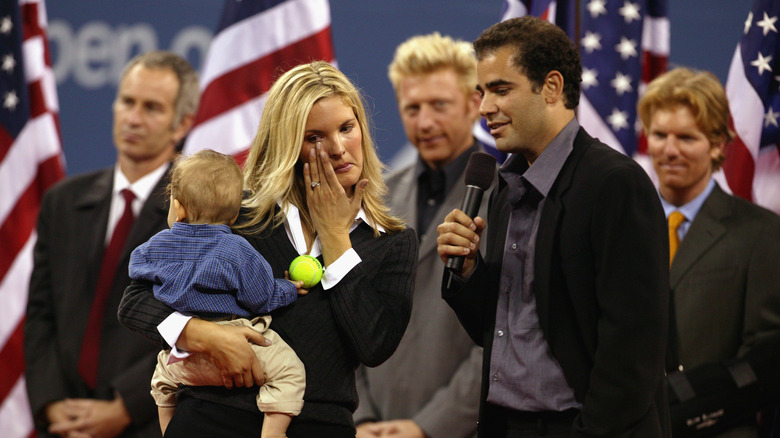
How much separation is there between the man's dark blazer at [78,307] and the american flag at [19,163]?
476 mm

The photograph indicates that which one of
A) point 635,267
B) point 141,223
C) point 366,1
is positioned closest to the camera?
point 635,267

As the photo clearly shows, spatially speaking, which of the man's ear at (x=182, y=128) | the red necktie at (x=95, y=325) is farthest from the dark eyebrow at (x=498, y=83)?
the man's ear at (x=182, y=128)

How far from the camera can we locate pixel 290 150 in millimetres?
2172

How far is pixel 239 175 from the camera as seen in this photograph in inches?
82.0

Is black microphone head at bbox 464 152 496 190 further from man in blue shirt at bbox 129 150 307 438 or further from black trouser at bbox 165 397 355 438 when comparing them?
black trouser at bbox 165 397 355 438

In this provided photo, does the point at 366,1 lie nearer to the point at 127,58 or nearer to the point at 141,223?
the point at 127,58

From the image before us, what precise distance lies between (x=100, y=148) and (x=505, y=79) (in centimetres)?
426

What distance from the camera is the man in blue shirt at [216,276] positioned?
199 cm

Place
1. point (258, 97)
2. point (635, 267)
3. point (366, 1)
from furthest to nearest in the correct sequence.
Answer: point (366, 1) → point (258, 97) → point (635, 267)

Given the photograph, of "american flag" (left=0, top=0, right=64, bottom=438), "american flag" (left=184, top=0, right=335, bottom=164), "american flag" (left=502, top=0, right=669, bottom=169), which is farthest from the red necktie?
"american flag" (left=502, top=0, right=669, bottom=169)

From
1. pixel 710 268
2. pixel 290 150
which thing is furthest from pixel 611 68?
pixel 290 150

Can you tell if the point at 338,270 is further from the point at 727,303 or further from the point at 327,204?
the point at 727,303

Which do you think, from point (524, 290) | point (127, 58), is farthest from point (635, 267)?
point (127, 58)

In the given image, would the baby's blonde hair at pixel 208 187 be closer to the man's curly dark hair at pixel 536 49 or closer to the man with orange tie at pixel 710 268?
the man's curly dark hair at pixel 536 49
